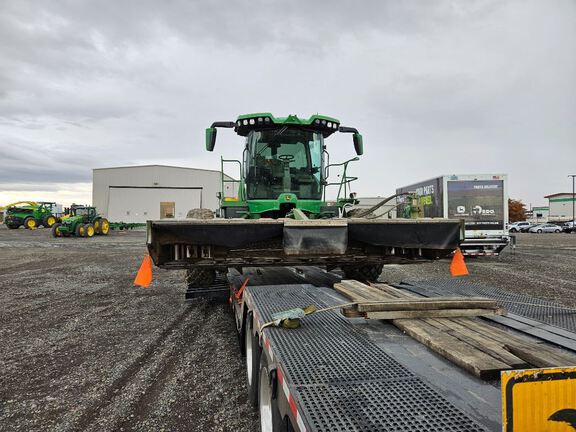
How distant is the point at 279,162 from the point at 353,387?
16.7ft

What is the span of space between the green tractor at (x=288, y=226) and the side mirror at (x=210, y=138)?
0.05 ft

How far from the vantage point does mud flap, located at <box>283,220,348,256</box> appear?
12.9 feet

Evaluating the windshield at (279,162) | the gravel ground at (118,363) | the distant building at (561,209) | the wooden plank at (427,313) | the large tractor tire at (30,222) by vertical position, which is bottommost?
the gravel ground at (118,363)

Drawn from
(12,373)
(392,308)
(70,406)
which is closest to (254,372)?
(392,308)

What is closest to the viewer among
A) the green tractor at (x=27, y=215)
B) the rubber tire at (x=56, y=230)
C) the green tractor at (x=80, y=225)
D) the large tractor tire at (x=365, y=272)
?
the large tractor tire at (x=365, y=272)

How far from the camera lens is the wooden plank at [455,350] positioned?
1858 mm

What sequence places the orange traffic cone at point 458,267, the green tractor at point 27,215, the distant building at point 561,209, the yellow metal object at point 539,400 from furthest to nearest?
1. the distant building at point 561,209
2. the green tractor at point 27,215
3. the orange traffic cone at point 458,267
4. the yellow metal object at point 539,400

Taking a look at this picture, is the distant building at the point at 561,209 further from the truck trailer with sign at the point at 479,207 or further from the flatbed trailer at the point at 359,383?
the flatbed trailer at the point at 359,383

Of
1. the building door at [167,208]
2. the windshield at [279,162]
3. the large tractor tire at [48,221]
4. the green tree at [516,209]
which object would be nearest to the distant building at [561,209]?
the green tree at [516,209]

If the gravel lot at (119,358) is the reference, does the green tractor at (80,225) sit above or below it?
above

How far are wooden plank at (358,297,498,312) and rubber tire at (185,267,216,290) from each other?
340 centimetres

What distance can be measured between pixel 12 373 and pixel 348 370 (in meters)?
3.67

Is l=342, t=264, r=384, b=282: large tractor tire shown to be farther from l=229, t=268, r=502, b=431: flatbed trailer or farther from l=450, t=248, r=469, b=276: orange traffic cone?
l=229, t=268, r=502, b=431: flatbed trailer

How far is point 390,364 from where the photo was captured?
1.99m
